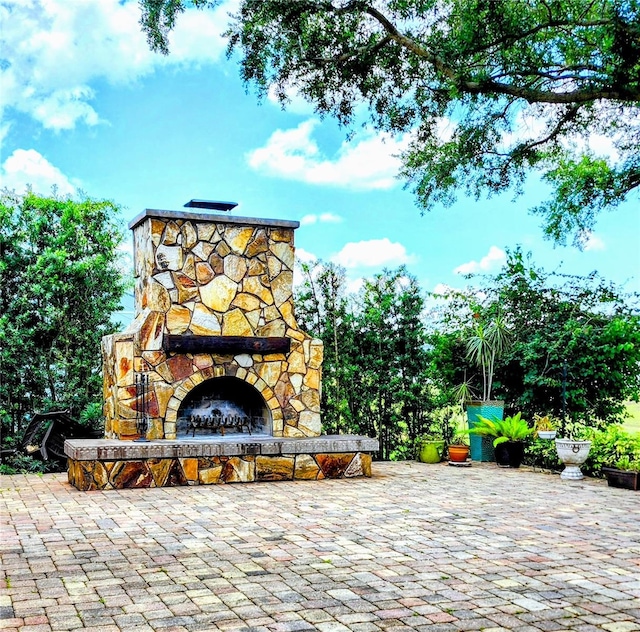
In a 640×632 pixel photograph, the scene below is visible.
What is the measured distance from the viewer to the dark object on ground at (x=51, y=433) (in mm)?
10164

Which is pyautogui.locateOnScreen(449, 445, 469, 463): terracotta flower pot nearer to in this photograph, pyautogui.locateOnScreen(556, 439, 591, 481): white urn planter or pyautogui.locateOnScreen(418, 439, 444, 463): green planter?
pyautogui.locateOnScreen(418, 439, 444, 463): green planter

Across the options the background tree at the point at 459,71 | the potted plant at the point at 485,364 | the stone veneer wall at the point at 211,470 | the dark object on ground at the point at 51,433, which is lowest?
the stone veneer wall at the point at 211,470

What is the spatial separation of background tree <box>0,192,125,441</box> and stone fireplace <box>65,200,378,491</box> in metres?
1.16

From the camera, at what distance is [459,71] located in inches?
252

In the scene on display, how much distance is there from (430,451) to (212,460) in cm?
375

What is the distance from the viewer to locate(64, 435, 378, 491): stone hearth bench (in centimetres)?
835

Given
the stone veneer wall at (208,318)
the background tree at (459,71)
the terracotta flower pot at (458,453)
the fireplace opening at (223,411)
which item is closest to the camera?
the background tree at (459,71)

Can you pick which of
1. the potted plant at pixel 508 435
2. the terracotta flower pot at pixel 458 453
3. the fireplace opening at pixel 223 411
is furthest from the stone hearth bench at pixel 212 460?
the potted plant at pixel 508 435

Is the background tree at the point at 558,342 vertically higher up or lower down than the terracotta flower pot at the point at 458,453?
higher up

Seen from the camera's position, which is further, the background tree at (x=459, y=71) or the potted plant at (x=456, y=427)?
the potted plant at (x=456, y=427)

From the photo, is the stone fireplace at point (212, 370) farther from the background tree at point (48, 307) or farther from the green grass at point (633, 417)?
the green grass at point (633, 417)

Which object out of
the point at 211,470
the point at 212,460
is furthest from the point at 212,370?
the point at 211,470

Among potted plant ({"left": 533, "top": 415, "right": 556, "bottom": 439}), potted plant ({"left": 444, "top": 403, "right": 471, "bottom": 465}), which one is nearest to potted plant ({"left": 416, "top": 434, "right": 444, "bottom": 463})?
potted plant ({"left": 444, "top": 403, "right": 471, "bottom": 465})

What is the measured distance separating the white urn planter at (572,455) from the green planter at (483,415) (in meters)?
1.58
